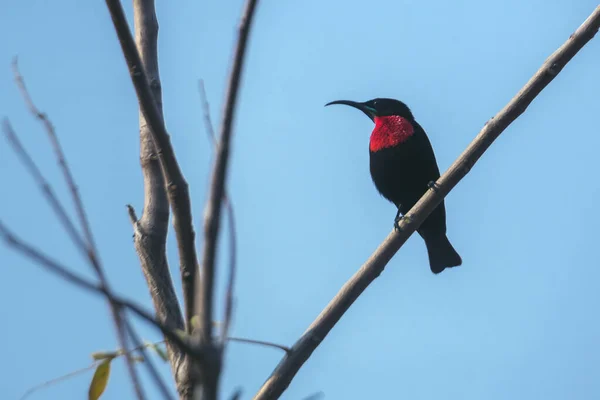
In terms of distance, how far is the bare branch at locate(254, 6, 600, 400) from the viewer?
239 centimetres

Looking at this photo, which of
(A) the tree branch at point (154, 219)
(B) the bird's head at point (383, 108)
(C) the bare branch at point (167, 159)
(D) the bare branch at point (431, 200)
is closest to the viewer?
(C) the bare branch at point (167, 159)

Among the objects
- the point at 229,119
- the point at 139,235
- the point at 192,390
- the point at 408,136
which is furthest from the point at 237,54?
the point at 408,136

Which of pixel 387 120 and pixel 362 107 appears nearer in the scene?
pixel 387 120

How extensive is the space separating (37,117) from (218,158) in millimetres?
658

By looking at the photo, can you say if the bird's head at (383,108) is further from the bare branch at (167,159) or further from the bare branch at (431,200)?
the bare branch at (167,159)

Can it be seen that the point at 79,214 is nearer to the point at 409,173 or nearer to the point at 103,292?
the point at 103,292

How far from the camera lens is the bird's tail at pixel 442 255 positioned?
592 cm

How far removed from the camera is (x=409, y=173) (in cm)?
573

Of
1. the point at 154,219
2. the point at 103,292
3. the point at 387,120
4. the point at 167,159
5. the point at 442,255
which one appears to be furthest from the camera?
the point at 387,120

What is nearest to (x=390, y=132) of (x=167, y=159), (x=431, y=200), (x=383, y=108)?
(x=383, y=108)

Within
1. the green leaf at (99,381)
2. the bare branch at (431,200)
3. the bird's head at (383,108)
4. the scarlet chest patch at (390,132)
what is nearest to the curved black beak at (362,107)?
the bird's head at (383,108)

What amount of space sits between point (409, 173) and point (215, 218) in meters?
4.70

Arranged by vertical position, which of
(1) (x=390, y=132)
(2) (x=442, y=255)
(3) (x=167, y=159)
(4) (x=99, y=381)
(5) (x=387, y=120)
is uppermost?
(5) (x=387, y=120)

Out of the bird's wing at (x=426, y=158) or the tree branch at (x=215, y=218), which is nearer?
the tree branch at (x=215, y=218)
